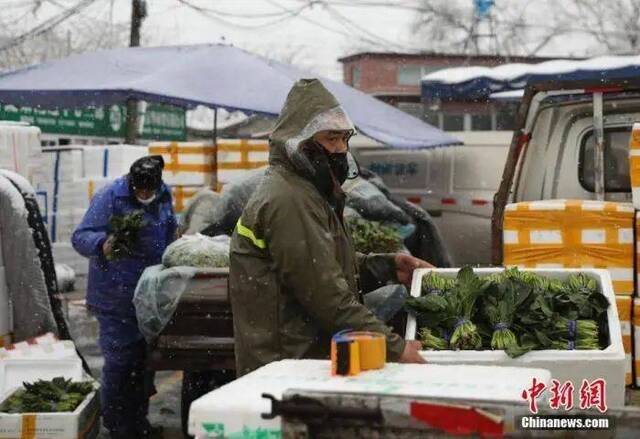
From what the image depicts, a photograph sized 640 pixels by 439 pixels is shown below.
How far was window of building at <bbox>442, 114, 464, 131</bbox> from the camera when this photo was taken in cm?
3275

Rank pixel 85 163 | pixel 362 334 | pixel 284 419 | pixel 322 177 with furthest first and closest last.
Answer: pixel 85 163 → pixel 322 177 → pixel 362 334 → pixel 284 419

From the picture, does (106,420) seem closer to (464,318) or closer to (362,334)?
(464,318)

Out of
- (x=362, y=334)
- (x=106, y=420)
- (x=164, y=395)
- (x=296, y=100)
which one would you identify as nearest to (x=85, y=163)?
(x=164, y=395)

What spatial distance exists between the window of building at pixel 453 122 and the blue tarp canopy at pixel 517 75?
16463mm

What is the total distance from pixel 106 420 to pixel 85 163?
738cm

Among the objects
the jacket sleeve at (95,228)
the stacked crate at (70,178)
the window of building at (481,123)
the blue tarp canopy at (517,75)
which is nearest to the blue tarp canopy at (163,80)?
the stacked crate at (70,178)

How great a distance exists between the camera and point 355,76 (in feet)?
149

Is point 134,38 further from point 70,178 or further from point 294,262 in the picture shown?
point 294,262

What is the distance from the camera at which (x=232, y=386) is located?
2.70 metres

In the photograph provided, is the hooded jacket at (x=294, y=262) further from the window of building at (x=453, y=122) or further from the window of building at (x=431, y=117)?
the window of building at (x=453, y=122)

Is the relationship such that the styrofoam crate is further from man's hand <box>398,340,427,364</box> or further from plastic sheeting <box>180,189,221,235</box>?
plastic sheeting <box>180,189,221,235</box>

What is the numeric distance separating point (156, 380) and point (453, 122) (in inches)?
1022

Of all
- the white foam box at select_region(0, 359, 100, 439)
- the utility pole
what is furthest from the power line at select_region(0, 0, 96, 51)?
the white foam box at select_region(0, 359, 100, 439)

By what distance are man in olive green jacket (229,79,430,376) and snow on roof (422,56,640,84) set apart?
33.1 feet
